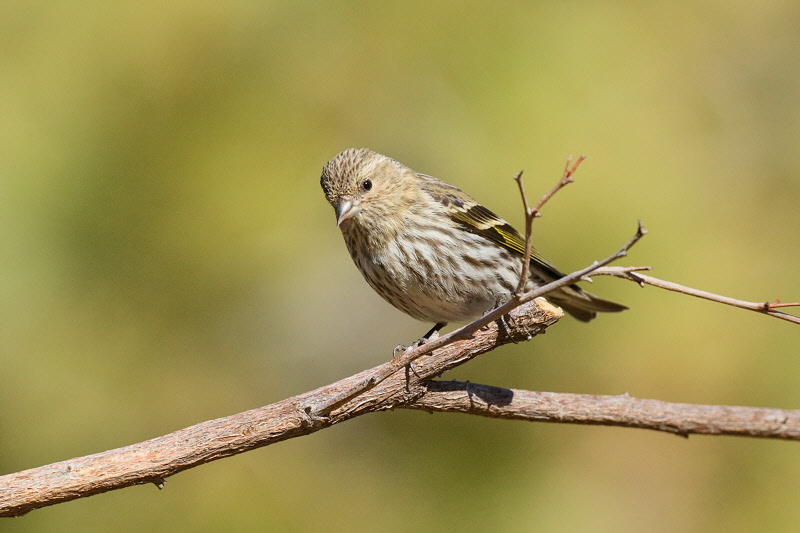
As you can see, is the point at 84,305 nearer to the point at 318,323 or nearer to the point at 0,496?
the point at 318,323

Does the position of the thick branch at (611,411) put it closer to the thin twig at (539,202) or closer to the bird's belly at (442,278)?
the bird's belly at (442,278)

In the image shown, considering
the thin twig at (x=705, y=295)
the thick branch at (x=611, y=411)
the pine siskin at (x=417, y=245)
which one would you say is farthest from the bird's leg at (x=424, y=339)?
the thin twig at (x=705, y=295)

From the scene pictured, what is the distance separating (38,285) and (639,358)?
462 cm

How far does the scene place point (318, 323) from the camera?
624 centimetres

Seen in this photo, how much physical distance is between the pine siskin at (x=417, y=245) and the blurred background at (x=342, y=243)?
1.53 m

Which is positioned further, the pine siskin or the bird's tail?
the bird's tail

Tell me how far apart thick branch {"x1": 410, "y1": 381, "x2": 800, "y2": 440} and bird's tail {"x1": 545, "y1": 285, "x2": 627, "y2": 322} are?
1.15m

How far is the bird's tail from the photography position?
14.5 ft

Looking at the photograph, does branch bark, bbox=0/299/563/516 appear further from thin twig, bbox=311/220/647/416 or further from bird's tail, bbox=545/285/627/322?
bird's tail, bbox=545/285/627/322

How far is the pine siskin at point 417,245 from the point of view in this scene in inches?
160

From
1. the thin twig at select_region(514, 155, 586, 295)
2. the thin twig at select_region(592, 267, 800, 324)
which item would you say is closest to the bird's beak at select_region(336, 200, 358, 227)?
the thin twig at select_region(514, 155, 586, 295)

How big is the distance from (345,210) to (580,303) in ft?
4.99

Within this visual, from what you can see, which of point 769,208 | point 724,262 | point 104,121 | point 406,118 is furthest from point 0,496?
point 769,208

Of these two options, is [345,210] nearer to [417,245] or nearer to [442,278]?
[417,245]
